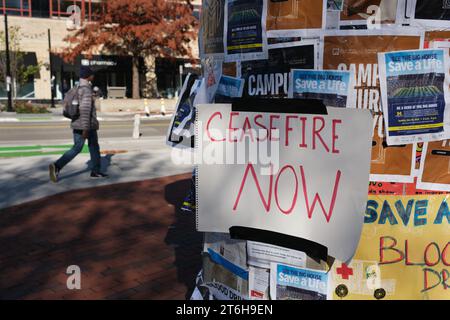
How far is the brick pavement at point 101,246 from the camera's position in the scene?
416 centimetres

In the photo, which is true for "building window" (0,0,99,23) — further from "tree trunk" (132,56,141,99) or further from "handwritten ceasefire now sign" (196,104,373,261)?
"handwritten ceasefire now sign" (196,104,373,261)

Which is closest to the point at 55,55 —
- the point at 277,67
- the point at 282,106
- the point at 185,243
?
the point at 185,243

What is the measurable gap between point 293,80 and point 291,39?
0.62ft

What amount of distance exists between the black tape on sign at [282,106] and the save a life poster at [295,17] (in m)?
0.31

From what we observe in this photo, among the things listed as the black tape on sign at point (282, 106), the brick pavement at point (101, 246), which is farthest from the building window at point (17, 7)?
the black tape on sign at point (282, 106)

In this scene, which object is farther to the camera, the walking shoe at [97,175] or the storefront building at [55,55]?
the storefront building at [55,55]

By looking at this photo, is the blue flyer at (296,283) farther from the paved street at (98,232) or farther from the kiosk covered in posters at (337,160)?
the paved street at (98,232)

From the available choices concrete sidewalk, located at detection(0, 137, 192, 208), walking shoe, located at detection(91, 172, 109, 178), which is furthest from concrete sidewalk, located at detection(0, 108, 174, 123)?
walking shoe, located at detection(91, 172, 109, 178)

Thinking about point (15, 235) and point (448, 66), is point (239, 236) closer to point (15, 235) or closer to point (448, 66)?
point (448, 66)

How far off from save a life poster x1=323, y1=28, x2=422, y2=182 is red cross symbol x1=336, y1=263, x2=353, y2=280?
435 millimetres

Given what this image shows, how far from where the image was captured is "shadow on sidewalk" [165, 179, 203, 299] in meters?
4.49

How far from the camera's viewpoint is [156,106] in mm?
33219

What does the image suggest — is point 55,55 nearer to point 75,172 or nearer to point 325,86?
point 75,172

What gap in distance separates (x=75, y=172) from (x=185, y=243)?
15.5 feet
